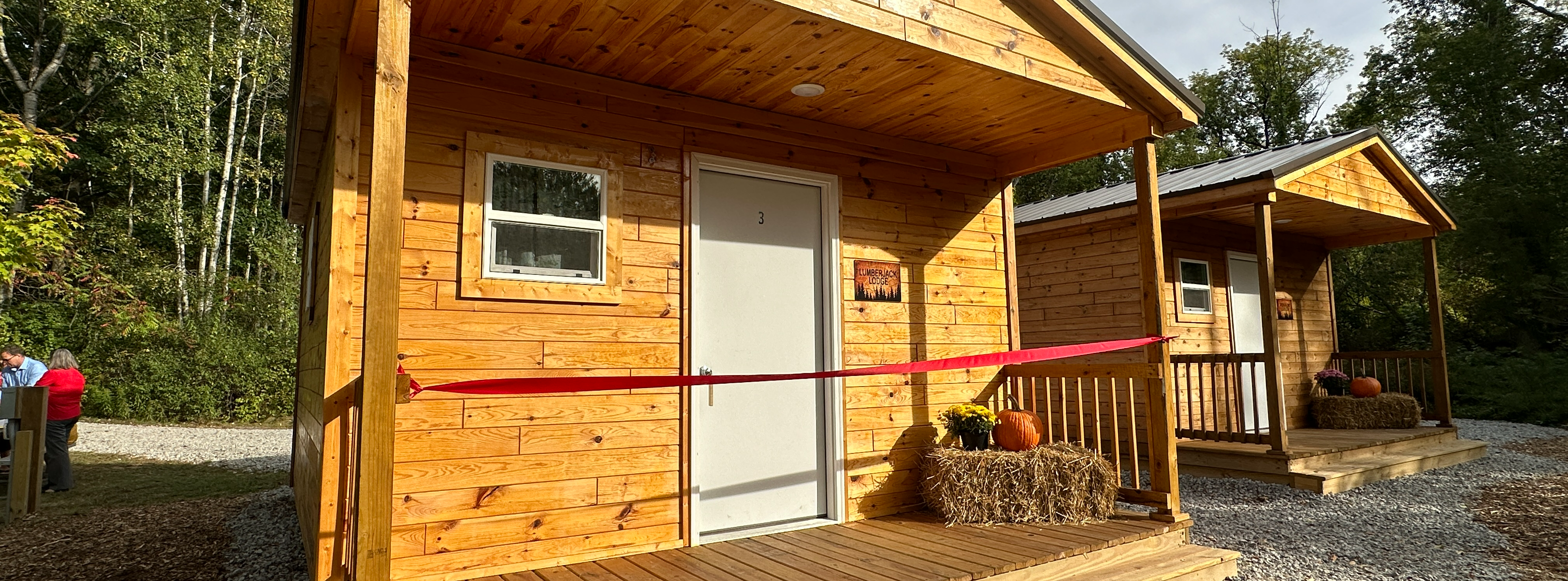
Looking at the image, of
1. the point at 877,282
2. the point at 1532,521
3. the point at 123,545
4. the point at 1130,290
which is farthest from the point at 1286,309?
the point at 123,545

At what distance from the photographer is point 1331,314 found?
32.9 ft

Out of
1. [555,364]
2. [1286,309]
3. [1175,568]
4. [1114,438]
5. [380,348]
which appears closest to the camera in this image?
[380,348]

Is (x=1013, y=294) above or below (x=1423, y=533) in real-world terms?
above

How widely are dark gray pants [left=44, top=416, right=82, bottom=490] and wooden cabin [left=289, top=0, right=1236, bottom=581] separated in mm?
3876

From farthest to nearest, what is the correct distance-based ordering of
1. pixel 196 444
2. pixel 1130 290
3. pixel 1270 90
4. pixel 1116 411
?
pixel 1270 90 → pixel 196 444 → pixel 1130 290 → pixel 1116 411

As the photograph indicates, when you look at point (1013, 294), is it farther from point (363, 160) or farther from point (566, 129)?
point (363, 160)

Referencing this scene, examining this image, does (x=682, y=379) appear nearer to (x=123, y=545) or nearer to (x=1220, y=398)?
(x=123, y=545)

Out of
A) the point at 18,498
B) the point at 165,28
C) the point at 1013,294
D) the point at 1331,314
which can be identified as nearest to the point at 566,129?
the point at 1013,294

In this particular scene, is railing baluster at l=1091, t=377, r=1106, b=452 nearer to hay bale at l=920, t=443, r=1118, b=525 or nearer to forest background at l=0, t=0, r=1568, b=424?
hay bale at l=920, t=443, r=1118, b=525

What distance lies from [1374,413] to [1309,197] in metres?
3.12

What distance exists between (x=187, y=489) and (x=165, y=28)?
1176cm

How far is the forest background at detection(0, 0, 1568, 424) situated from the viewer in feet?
41.6

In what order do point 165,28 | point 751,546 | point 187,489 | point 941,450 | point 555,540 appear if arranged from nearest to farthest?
point 555,540
point 751,546
point 941,450
point 187,489
point 165,28

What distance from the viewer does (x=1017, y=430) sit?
4594mm
